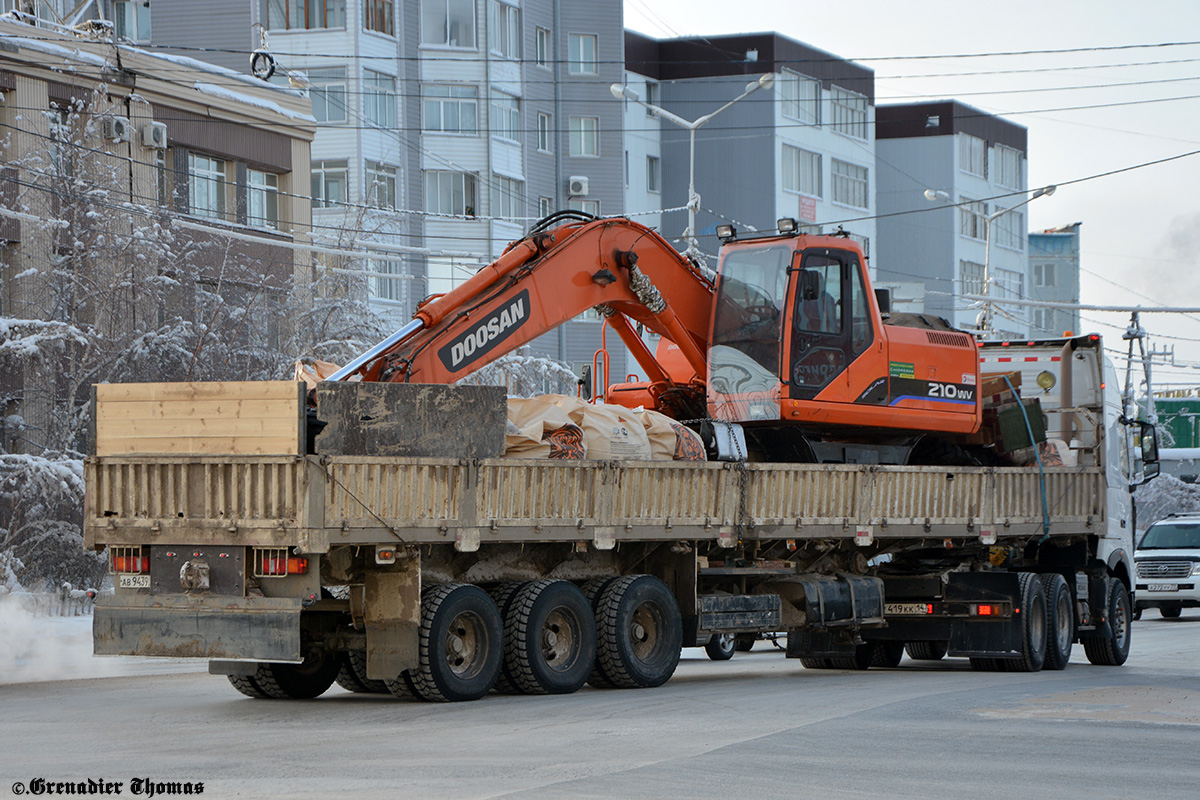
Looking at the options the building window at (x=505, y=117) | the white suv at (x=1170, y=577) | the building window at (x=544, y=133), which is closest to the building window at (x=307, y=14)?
the building window at (x=505, y=117)

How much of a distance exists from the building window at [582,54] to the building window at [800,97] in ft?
24.7

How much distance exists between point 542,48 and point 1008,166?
33611 mm

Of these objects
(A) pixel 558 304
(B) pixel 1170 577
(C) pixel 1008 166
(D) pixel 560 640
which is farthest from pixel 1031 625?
(C) pixel 1008 166

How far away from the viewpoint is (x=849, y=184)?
65.5 m

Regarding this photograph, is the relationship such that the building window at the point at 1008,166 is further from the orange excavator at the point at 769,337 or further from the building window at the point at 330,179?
the orange excavator at the point at 769,337

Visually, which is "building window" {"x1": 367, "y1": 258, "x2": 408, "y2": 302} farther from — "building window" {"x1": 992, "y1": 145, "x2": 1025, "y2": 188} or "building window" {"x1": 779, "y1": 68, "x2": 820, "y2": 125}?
"building window" {"x1": 992, "y1": 145, "x2": 1025, "y2": 188}

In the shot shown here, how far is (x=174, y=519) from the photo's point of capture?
12695mm

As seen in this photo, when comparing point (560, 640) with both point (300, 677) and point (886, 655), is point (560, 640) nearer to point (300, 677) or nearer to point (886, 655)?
point (300, 677)

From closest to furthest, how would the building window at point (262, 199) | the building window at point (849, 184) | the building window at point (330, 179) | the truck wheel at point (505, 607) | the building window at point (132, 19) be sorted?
the truck wheel at point (505, 607)
the building window at point (262, 199)
the building window at point (330, 179)
the building window at point (132, 19)
the building window at point (849, 184)

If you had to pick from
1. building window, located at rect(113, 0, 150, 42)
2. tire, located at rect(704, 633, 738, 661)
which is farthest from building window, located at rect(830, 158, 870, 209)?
tire, located at rect(704, 633, 738, 661)

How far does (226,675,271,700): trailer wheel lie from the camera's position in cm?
→ 1433

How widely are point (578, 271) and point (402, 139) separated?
3401 centimetres

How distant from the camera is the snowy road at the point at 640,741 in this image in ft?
30.5

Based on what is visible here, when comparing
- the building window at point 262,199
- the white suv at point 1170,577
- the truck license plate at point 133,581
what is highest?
the building window at point 262,199
